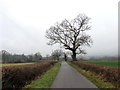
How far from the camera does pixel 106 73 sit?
32.6 ft

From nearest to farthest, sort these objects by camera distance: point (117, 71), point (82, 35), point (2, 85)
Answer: point (2, 85), point (117, 71), point (82, 35)

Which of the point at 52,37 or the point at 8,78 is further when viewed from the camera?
the point at 52,37

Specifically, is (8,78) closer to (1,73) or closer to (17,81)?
(1,73)

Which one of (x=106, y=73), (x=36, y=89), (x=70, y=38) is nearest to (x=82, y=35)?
(x=70, y=38)

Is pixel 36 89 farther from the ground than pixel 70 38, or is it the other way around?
pixel 70 38

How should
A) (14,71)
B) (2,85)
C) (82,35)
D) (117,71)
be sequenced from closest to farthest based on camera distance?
(2,85), (14,71), (117,71), (82,35)

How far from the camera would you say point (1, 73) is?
653 cm

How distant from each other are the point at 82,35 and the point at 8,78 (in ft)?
109

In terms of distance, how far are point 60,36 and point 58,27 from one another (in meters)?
2.67

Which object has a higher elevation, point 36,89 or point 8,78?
point 8,78

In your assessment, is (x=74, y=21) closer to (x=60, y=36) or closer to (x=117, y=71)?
(x=60, y=36)

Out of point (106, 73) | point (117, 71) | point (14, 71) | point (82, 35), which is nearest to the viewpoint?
point (14, 71)

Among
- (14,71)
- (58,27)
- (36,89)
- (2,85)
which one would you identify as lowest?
(36,89)

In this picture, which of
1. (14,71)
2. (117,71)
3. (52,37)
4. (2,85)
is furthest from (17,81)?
(52,37)
